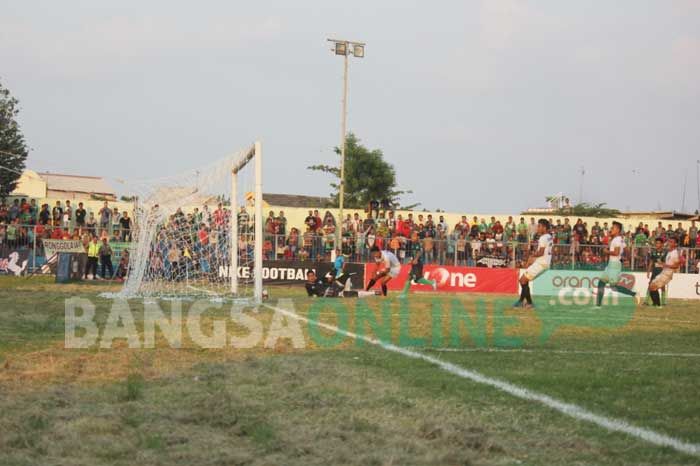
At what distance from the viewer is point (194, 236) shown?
66.2 ft

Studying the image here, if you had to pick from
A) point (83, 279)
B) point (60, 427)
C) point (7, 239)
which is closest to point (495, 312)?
point (60, 427)

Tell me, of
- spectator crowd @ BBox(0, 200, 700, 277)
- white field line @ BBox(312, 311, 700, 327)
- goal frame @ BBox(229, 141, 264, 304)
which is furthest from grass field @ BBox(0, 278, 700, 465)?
spectator crowd @ BBox(0, 200, 700, 277)

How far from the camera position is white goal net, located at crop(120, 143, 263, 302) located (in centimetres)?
1934

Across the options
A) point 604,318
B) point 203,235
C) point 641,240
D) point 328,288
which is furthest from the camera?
point 641,240

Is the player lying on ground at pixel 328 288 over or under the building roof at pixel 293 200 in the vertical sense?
under

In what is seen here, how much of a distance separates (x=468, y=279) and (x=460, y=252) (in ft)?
3.78

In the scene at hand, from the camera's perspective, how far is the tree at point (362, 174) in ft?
198

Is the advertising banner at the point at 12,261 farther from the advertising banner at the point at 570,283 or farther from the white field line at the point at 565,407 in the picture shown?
the white field line at the point at 565,407

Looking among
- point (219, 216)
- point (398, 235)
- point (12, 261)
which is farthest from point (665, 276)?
point (12, 261)

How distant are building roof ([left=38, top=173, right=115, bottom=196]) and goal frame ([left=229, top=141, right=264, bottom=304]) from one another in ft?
201

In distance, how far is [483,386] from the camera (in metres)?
6.50

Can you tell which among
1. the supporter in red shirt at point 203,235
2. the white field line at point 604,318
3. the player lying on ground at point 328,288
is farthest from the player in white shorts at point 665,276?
the supporter in red shirt at point 203,235

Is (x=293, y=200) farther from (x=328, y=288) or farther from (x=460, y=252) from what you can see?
(x=328, y=288)

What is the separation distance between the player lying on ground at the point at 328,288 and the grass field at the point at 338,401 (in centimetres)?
1074
